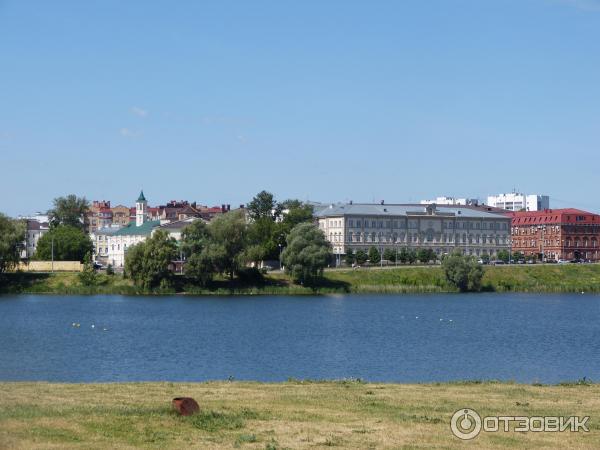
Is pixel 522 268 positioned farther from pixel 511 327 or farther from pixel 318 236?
pixel 511 327

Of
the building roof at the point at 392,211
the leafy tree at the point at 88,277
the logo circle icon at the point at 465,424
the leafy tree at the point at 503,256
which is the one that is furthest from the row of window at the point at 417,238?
the logo circle icon at the point at 465,424

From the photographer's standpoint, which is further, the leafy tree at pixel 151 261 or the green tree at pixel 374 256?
the green tree at pixel 374 256

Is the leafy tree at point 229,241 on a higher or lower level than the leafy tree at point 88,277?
higher

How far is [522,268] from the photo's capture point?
446 ft

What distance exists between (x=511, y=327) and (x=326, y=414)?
46.0m

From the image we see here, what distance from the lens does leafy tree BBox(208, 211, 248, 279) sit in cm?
10950

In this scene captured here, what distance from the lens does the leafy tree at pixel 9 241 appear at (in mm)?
111875

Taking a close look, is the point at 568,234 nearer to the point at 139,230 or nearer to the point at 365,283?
the point at 365,283

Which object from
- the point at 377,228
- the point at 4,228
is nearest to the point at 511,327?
the point at 4,228

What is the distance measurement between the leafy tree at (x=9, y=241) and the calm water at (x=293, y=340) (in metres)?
15.7

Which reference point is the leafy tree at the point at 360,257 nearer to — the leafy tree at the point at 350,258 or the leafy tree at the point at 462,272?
the leafy tree at the point at 350,258

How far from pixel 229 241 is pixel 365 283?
19.2 m

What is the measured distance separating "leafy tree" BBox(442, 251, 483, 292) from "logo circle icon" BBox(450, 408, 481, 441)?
95776mm

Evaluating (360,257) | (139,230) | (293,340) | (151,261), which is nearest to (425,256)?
(360,257)
